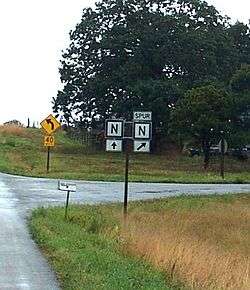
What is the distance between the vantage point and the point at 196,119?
5484 cm

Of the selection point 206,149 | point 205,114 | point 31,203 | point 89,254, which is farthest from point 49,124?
point 89,254

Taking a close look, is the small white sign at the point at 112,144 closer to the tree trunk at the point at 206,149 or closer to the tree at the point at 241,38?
the tree trunk at the point at 206,149

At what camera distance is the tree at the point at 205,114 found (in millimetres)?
54375

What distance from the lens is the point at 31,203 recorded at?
2392 cm

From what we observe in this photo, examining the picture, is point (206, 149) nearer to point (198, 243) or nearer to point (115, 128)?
point (115, 128)

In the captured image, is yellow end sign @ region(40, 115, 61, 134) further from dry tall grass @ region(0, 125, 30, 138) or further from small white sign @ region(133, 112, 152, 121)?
dry tall grass @ region(0, 125, 30, 138)

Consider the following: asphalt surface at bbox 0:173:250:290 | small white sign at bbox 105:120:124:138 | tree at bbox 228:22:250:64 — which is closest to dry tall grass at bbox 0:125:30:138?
tree at bbox 228:22:250:64

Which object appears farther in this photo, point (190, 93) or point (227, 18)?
point (227, 18)

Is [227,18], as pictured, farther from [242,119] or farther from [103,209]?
[103,209]

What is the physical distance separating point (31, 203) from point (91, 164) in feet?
90.6

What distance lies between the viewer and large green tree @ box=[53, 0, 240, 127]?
64250mm

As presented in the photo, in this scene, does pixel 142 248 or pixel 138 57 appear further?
pixel 138 57

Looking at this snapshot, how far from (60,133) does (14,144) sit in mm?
23715

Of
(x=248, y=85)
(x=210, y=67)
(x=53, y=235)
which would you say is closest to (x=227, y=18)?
(x=210, y=67)
